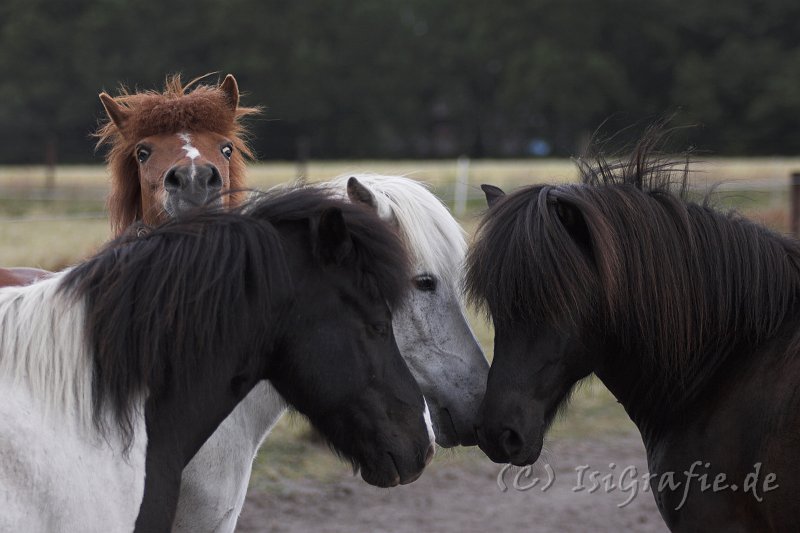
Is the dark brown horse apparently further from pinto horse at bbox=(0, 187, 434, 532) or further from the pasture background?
pinto horse at bbox=(0, 187, 434, 532)

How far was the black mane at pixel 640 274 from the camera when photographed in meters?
2.87

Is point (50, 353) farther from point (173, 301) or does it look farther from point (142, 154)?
point (142, 154)

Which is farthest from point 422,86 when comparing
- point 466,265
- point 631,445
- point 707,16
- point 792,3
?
point 466,265

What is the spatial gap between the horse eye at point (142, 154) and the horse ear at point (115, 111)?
200 millimetres

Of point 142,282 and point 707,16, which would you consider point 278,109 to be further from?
point 142,282

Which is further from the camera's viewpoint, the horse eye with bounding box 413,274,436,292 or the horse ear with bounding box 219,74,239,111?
the horse ear with bounding box 219,74,239,111

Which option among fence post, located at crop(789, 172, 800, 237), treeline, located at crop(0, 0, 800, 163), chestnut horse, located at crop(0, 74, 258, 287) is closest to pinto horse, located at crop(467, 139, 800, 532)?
chestnut horse, located at crop(0, 74, 258, 287)

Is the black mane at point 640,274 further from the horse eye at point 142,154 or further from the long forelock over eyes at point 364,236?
the horse eye at point 142,154

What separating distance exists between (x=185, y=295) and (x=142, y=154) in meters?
1.60

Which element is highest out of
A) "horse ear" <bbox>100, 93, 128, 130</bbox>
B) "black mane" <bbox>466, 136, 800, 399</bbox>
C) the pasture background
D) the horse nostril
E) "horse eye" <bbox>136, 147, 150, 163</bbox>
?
"horse ear" <bbox>100, 93, 128, 130</bbox>

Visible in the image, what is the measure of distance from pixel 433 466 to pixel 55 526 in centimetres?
432

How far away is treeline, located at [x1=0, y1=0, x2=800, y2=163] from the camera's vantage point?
41250 mm

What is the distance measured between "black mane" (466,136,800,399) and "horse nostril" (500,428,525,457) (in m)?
0.36

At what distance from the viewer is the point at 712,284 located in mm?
2963
